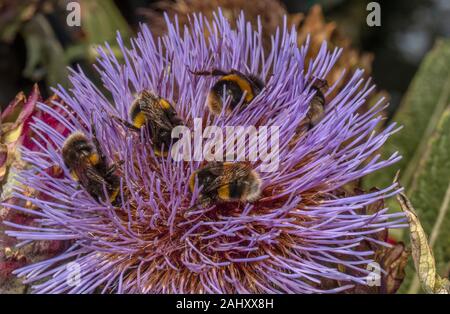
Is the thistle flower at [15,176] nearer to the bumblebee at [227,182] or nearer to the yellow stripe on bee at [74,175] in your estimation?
the yellow stripe on bee at [74,175]

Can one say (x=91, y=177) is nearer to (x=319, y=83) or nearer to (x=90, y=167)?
(x=90, y=167)

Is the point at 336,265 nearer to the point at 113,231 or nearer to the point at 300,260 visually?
the point at 300,260

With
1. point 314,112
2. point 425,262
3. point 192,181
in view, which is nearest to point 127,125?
point 192,181

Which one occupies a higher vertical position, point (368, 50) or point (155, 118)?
point (368, 50)

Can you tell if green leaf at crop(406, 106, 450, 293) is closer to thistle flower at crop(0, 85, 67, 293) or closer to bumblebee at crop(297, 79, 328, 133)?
bumblebee at crop(297, 79, 328, 133)

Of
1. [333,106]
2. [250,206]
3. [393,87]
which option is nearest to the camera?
[250,206]

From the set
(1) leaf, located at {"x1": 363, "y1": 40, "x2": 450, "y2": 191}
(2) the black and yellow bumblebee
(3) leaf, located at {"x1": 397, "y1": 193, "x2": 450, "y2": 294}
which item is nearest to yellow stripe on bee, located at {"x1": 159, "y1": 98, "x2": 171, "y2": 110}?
(2) the black and yellow bumblebee

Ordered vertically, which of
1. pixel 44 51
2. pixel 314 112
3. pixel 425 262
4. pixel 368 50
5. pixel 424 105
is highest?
pixel 368 50

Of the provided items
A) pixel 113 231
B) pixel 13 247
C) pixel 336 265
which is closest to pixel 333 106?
pixel 336 265
